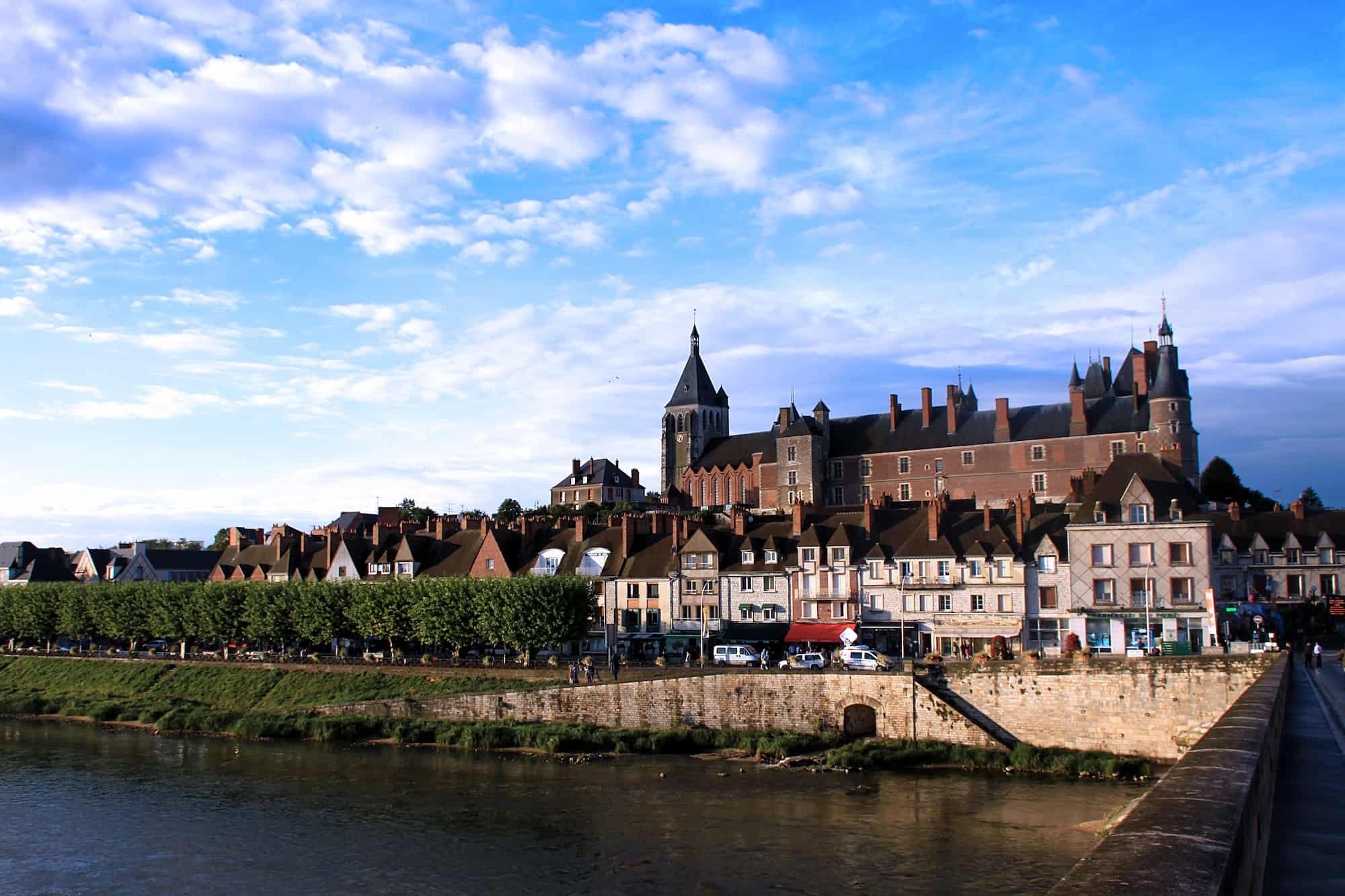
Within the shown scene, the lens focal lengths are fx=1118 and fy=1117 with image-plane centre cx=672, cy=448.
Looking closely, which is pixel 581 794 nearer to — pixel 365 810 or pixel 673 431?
pixel 365 810

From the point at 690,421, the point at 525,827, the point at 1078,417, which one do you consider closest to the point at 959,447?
the point at 1078,417

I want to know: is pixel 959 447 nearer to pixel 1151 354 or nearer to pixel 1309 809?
pixel 1151 354

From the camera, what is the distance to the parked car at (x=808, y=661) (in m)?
38.8

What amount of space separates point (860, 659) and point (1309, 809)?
97.1 feet

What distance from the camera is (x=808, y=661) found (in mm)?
41125

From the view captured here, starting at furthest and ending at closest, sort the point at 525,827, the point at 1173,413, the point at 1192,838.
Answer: the point at 1173,413, the point at 525,827, the point at 1192,838

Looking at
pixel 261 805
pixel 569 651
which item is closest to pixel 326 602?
pixel 569 651

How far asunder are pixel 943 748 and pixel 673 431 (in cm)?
8357

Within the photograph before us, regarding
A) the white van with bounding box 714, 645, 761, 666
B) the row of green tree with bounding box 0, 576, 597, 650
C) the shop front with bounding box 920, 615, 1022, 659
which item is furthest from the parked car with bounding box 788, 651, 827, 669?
the row of green tree with bounding box 0, 576, 597, 650

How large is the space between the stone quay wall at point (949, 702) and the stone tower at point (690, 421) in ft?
232

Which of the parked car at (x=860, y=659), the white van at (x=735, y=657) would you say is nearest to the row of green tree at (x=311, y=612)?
the white van at (x=735, y=657)

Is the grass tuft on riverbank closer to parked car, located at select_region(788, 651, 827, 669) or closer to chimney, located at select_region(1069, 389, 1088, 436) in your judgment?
parked car, located at select_region(788, 651, 827, 669)

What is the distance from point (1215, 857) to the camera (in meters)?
4.14

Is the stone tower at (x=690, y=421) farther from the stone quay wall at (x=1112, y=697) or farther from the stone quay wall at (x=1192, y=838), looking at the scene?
the stone quay wall at (x=1192, y=838)
